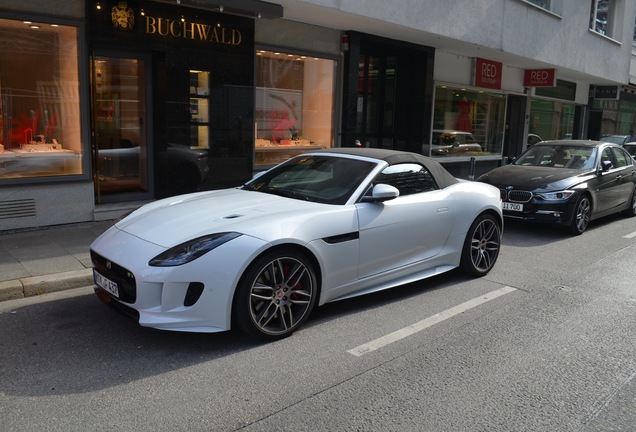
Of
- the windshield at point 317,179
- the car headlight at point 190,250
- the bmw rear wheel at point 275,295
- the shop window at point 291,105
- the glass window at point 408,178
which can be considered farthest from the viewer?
the shop window at point 291,105

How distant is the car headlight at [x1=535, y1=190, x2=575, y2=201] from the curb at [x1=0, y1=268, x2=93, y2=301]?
6.78 metres

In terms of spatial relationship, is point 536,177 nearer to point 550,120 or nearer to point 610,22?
point 550,120

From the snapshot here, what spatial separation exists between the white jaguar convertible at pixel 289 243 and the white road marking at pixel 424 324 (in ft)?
1.58

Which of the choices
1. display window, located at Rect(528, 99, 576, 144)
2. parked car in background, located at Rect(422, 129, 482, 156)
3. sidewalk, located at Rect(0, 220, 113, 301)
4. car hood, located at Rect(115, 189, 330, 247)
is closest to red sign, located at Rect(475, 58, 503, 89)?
parked car in background, located at Rect(422, 129, 482, 156)

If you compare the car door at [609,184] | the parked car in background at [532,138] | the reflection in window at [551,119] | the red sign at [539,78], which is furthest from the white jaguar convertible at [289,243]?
the reflection in window at [551,119]

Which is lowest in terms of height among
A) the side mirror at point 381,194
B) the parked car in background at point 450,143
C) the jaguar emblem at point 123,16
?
the side mirror at point 381,194

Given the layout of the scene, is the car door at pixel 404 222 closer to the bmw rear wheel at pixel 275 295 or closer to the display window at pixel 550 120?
the bmw rear wheel at pixel 275 295

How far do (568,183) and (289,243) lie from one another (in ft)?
20.8

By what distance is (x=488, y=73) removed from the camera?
1612 centimetres

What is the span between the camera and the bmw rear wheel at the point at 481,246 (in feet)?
20.1

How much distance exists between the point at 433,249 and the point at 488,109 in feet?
42.8

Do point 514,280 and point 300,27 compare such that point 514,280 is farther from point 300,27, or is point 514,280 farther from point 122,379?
point 300,27

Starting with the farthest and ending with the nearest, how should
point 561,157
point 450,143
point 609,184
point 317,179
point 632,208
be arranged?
1. point 450,143
2. point 632,208
3. point 561,157
4. point 609,184
5. point 317,179

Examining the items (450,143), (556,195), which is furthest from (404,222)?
(450,143)
